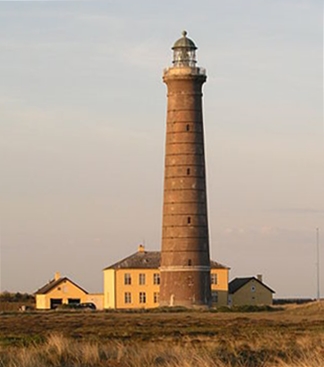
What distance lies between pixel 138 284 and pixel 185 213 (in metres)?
17.3

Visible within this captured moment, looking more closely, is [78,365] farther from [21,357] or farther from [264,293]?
[264,293]

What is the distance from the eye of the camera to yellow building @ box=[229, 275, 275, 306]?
90.2m

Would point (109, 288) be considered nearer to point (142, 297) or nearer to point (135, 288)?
point (135, 288)

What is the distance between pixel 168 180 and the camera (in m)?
73.8

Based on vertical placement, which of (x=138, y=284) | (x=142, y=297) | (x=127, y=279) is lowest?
(x=142, y=297)

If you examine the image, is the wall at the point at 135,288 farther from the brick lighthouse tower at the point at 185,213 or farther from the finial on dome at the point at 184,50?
the finial on dome at the point at 184,50

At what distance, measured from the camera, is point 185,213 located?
7300 cm

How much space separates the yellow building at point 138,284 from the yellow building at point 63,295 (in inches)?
129

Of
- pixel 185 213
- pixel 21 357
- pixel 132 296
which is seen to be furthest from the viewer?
pixel 132 296

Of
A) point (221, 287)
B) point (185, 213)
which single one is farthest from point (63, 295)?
point (185, 213)

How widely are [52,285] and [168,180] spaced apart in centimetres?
2352

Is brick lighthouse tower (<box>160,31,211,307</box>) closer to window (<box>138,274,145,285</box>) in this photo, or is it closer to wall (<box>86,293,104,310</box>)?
window (<box>138,274,145,285</box>)

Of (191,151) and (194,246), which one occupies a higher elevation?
(191,151)

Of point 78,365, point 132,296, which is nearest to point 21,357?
point 78,365
